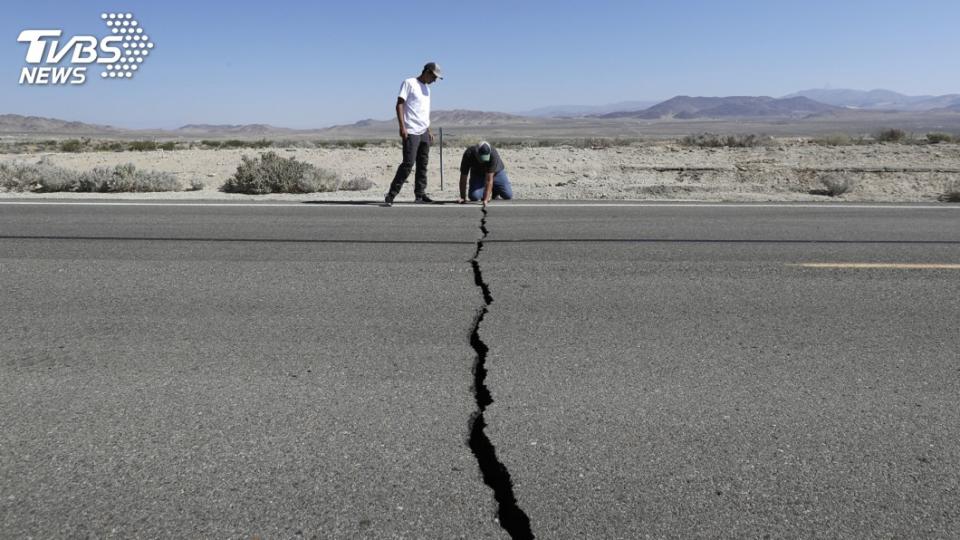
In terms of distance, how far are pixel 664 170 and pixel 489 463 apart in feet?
67.6

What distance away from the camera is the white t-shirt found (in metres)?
10.6

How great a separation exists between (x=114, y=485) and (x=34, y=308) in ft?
9.47

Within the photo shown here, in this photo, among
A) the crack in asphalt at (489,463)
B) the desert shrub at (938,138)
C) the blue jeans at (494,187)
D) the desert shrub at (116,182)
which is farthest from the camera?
the desert shrub at (938,138)

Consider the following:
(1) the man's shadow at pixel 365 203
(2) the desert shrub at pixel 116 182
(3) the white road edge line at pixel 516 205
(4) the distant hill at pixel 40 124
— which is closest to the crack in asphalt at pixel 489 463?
(3) the white road edge line at pixel 516 205

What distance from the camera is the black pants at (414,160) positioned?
10711 millimetres

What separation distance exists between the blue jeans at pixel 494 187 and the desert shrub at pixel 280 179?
10.3 ft

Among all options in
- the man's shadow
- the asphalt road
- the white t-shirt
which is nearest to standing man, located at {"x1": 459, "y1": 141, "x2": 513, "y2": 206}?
the man's shadow

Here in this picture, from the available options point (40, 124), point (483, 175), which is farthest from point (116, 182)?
point (40, 124)

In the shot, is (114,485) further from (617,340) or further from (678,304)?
(678,304)

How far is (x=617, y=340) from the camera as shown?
468cm

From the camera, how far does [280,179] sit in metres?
13.4

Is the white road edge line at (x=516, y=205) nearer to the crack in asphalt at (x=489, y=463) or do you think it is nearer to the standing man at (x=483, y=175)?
the standing man at (x=483, y=175)

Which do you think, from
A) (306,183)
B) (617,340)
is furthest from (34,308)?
(306,183)

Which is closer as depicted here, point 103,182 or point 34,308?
point 34,308
